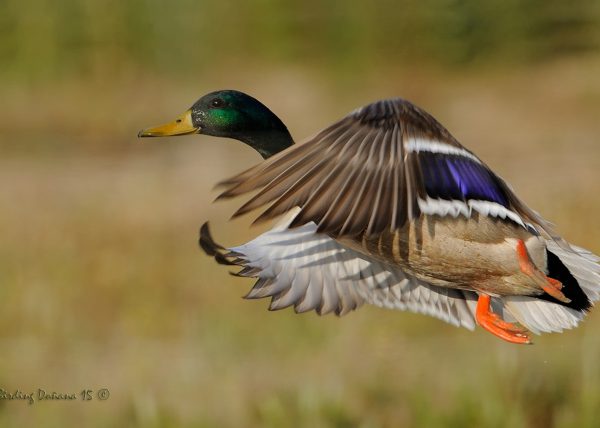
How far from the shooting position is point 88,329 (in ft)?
Answer: 24.8

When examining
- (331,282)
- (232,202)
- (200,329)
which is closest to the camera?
(331,282)

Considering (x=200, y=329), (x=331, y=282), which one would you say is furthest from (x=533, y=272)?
(x=200, y=329)

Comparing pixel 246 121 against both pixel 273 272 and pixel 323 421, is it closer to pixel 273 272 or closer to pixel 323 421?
pixel 273 272

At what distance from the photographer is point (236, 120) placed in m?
4.99

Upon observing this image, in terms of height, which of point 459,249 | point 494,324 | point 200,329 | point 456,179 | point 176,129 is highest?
point 176,129

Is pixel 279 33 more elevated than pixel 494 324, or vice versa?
pixel 279 33

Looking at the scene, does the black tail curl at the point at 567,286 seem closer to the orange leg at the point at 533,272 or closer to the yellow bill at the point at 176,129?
the orange leg at the point at 533,272

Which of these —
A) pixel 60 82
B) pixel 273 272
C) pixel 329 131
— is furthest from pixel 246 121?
pixel 60 82

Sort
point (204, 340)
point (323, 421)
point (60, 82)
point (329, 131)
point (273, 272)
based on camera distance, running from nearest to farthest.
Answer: point (329, 131) < point (273, 272) < point (323, 421) < point (204, 340) < point (60, 82)

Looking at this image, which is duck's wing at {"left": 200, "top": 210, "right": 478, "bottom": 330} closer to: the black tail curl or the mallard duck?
the mallard duck

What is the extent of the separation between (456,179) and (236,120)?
4.91 ft

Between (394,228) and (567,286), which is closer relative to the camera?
(394,228)

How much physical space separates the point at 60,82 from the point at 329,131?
9.92 meters

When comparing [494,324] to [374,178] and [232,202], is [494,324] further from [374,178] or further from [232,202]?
[232,202]
